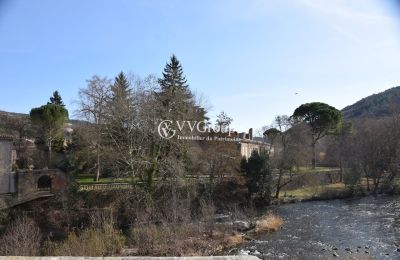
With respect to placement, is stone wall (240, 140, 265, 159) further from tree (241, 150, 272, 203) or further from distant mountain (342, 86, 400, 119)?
distant mountain (342, 86, 400, 119)

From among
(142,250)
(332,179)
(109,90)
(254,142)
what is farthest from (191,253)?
(254,142)

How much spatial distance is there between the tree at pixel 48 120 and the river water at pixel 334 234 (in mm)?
22353

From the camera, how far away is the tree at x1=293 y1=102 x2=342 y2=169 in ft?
166

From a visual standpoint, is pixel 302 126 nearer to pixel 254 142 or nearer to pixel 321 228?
pixel 254 142

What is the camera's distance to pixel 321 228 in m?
23.3

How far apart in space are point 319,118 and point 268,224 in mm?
30267

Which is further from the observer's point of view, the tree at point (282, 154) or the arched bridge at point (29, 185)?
the tree at point (282, 154)

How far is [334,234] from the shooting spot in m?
21.7

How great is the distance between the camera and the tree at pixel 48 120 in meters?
39.5

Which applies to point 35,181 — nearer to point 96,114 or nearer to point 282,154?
point 96,114

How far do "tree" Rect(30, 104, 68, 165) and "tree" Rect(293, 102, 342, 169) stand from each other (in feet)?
95.3

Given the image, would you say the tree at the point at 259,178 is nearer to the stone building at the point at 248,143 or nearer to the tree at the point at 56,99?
the stone building at the point at 248,143

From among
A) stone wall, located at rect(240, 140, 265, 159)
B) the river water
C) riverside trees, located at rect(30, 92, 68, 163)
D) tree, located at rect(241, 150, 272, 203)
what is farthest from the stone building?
riverside trees, located at rect(30, 92, 68, 163)

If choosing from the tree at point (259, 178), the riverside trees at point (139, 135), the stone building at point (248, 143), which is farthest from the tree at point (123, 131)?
the stone building at point (248, 143)
